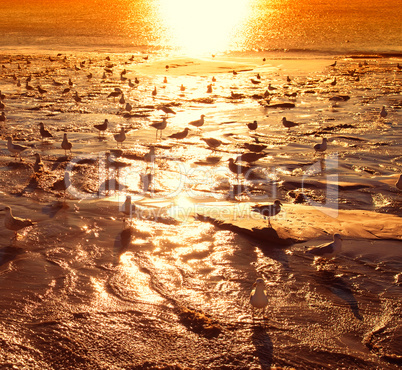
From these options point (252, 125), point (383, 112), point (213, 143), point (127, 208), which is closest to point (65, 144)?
point (213, 143)

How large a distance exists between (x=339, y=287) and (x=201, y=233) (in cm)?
273

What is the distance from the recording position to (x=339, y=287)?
24.3ft

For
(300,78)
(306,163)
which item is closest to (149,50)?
(300,78)

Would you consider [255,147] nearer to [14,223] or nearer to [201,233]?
[201,233]

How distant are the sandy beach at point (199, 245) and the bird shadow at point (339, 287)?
0.03m

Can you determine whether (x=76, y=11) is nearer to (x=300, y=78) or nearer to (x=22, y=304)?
(x=300, y=78)

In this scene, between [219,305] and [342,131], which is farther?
[342,131]

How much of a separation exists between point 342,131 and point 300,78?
1281 cm

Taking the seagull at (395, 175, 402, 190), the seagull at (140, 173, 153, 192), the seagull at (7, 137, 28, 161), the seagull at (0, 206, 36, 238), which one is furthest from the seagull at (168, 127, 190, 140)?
the seagull at (0, 206, 36, 238)

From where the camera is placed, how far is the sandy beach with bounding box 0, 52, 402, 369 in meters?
6.06

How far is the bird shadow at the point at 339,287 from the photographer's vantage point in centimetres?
693

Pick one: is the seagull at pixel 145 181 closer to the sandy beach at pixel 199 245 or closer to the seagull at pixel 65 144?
the sandy beach at pixel 199 245

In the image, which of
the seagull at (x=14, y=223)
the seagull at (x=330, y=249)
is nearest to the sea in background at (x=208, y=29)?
the seagull at (x=330, y=249)

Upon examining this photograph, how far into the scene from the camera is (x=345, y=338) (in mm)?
6246
